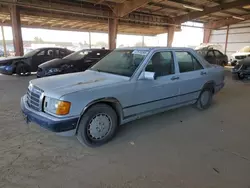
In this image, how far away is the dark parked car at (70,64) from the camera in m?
6.80

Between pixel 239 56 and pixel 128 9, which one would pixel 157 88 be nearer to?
pixel 128 9

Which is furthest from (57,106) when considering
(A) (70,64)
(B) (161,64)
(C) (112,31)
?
(C) (112,31)

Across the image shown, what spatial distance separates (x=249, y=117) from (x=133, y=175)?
3.12 meters

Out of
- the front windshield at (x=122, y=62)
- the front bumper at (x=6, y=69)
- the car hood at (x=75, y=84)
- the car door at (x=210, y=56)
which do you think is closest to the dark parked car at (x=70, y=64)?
the front bumper at (x=6, y=69)

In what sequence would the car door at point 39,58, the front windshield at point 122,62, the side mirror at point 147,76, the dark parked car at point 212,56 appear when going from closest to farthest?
1. the side mirror at point 147,76
2. the front windshield at point 122,62
3. the car door at point 39,58
4. the dark parked car at point 212,56

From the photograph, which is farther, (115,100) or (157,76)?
(157,76)

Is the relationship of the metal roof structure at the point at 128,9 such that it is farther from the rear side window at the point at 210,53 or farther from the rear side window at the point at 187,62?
the rear side window at the point at 187,62

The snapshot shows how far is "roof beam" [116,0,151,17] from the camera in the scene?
10330mm

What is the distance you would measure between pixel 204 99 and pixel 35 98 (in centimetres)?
348

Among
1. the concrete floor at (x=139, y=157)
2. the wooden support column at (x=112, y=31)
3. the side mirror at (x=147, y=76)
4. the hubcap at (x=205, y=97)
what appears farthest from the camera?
the wooden support column at (x=112, y=31)

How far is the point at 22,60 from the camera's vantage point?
8.66m

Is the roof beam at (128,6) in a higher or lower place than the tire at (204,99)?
higher

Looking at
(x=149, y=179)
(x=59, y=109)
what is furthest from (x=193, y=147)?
(x=59, y=109)

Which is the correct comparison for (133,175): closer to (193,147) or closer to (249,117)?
(193,147)
